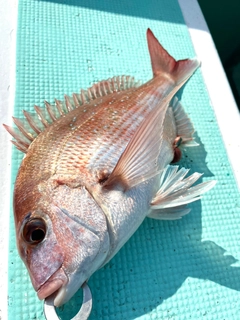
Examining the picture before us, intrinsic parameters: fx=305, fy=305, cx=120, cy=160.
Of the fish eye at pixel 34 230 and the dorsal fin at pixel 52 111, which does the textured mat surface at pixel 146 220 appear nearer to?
the dorsal fin at pixel 52 111

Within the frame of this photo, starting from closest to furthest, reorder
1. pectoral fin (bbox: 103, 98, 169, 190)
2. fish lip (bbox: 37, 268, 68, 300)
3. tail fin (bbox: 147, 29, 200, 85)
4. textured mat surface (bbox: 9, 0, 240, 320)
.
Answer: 1. fish lip (bbox: 37, 268, 68, 300)
2. pectoral fin (bbox: 103, 98, 169, 190)
3. textured mat surface (bbox: 9, 0, 240, 320)
4. tail fin (bbox: 147, 29, 200, 85)

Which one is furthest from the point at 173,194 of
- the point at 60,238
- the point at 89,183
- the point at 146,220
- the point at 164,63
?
the point at 164,63

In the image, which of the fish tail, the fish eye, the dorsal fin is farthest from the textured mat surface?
the fish eye

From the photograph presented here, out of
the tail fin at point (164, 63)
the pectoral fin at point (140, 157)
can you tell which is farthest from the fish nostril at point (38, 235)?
the tail fin at point (164, 63)

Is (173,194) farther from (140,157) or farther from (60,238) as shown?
(60,238)

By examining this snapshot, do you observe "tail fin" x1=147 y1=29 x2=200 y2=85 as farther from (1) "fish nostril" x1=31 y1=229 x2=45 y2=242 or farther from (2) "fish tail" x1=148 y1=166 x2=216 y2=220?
(1) "fish nostril" x1=31 y1=229 x2=45 y2=242

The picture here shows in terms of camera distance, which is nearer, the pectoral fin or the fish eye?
the fish eye

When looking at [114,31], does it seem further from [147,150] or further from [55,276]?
[55,276]
